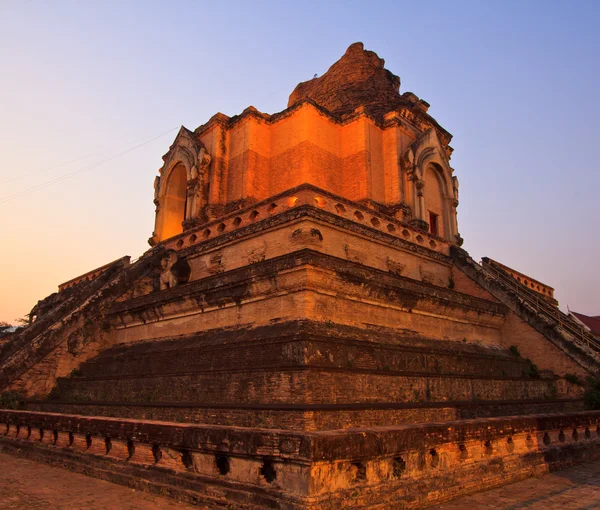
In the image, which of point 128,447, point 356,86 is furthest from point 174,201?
point 128,447

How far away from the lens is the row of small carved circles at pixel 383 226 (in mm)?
12477

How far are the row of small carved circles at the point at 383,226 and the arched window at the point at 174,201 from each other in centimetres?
832

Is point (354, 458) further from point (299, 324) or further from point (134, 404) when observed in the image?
point (134, 404)

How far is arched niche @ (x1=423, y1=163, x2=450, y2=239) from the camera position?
58.6 ft

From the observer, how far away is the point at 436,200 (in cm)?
1838

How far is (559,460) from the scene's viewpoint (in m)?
7.85

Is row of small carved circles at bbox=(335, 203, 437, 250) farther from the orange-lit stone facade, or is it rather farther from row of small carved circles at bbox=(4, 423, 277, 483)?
row of small carved circles at bbox=(4, 423, 277, 483)

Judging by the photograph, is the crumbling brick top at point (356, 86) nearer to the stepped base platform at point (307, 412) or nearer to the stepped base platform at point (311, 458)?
the stepped base platform at point (307, 412)

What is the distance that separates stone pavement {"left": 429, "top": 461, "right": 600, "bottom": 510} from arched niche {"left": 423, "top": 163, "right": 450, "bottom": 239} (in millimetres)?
11259

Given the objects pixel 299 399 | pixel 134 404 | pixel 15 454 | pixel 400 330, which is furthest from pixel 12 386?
pixel 400 330

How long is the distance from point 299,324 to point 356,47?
18.0 m

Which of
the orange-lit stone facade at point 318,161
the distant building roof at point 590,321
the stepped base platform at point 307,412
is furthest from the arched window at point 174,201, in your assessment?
the distant building roof at point 590,321

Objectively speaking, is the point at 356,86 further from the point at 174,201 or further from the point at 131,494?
the point at 131,494

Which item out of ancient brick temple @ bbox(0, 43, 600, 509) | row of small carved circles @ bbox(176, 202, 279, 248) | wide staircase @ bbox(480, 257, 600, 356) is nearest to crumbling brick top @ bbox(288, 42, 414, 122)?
ancient brick temple @ bbox(0, 43, 600, 509)
